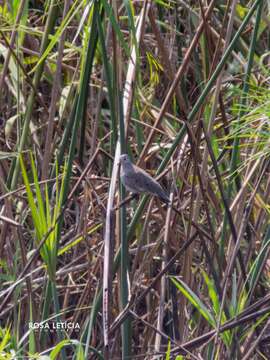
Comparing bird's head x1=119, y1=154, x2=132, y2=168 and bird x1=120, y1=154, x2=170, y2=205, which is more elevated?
bird's head x1=119, y1=154, x2=132, y2=168

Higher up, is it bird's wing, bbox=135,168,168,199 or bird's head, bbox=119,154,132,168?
bird's head, bbox=119,154,132,168

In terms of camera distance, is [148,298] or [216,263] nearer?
[216,263]

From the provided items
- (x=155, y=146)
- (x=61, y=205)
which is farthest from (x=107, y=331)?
(x=155, y=146)

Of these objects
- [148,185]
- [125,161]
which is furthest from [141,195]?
[125,161]

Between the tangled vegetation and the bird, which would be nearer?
the tangled vegetation

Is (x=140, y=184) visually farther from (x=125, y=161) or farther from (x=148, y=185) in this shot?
(x=125, y=161)

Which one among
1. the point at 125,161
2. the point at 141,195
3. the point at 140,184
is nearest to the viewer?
the point at 125,161

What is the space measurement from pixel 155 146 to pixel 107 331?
1.18 meters

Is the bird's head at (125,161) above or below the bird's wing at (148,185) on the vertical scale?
above

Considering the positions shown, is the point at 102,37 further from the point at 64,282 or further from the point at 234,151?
the point at 64,282

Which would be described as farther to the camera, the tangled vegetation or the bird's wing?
the bird's wing

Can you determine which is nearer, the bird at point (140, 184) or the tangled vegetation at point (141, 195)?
the tangled vegetation at point (141, 195)

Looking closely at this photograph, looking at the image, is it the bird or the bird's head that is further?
the bird

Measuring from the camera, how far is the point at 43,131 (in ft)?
10.3
